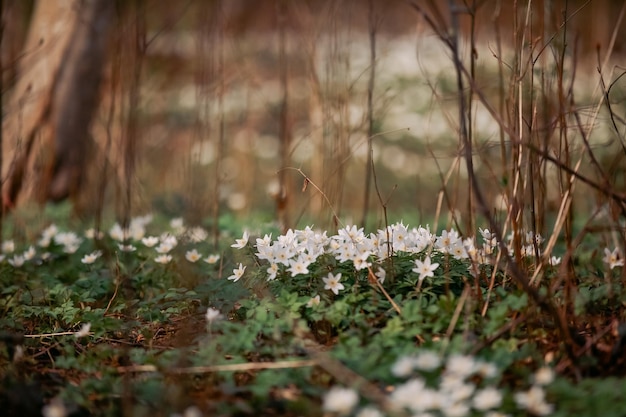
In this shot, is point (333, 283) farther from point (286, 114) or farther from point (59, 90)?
point (59, 90)

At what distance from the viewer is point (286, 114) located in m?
4.03

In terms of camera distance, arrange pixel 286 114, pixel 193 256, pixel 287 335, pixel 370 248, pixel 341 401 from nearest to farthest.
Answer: pixel 341 401, pixel 287 335, pixel 370 248, pixel 193 256, pixel 286 114

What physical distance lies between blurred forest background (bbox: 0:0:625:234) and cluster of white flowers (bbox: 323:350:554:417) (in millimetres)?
634

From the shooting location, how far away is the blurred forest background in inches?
97.1

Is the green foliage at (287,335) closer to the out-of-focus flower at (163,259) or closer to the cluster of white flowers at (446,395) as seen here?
the cluster of white flowers at (446,395)

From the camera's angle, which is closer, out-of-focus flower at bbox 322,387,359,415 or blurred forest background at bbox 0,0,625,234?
out-of-focus flower at bbox 322,387,359,415

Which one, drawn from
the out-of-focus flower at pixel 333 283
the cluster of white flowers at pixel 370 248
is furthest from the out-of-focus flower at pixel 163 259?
the out-of-focus flower at pixel 333 283

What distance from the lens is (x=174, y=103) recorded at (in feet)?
32.3

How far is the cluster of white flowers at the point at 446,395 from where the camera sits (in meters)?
1.44

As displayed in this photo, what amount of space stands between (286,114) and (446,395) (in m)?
2.74

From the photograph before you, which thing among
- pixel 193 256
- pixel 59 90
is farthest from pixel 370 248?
pixel 59 90

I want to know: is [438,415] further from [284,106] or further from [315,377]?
[284,106]

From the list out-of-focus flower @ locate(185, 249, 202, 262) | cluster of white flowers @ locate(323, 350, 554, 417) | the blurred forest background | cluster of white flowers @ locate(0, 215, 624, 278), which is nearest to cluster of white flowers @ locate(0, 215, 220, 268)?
out-of-focus flower @ locate(185, 249, 202, 262)

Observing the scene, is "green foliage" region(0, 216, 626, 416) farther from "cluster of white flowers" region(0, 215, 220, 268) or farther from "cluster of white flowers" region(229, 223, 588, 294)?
"cluster of white flowers" region(0, 215, 220, 268)
